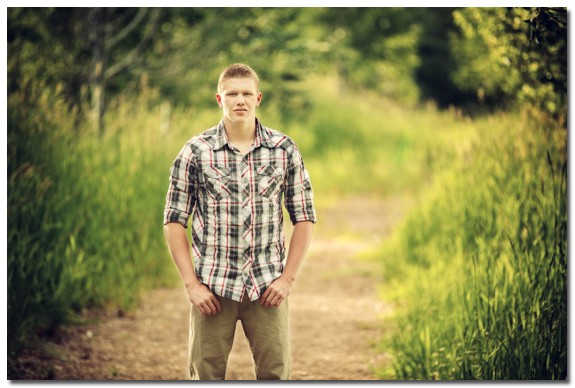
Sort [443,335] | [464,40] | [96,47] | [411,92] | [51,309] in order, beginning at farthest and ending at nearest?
[411,92]
[464,40]
[96,47]
[51,309]
[443,335]

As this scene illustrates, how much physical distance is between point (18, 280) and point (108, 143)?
164 cm

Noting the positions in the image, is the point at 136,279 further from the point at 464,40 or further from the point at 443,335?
the point at 464,40

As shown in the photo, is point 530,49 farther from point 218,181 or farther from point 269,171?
point 218,181

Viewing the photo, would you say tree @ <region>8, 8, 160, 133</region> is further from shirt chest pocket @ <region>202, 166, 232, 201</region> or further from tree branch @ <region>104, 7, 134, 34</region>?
shirt chest pocket @ <region>202, 166, 232, 201</region>

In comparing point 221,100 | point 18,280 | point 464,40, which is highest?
point 464,40

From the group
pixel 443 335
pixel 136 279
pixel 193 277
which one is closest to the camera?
pixel 193 277

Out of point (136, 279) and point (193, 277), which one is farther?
point (136, 279)

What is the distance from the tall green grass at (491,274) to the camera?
2.43m

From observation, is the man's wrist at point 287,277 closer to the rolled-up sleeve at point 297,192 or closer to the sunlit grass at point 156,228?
the rolled-up sleeve at point 297,192

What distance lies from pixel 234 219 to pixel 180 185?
0.21 metres

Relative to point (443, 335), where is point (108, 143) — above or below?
above

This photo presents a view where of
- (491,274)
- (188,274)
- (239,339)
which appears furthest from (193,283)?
(239,339)

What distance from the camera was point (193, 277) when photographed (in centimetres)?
182

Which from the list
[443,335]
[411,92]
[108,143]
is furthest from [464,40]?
[443,335]
